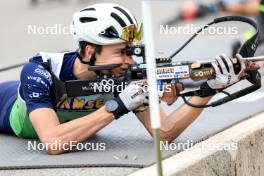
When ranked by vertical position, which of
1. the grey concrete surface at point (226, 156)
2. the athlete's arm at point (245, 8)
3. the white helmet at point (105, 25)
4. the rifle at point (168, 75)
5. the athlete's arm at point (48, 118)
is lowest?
the athlete's arm at point (245, 8)

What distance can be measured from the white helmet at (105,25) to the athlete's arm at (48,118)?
1.29 ft

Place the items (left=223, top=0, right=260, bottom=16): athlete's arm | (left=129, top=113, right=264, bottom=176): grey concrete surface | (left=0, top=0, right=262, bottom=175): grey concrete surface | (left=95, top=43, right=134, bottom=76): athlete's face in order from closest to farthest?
(left=129, top=113, right=264, bottom=176): grey concrete surface < (left=95, top=43, right=134, bottom=76): athlete's face < (left=0, top=0, right=262, bottom=175): grey concrete surface < (left=223, top=0, right=260, bottom=16): athlete's arm

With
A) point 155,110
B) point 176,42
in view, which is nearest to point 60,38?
point 176,42

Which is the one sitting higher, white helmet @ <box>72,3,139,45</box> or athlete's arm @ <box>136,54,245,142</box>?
white helmet @ <box>72,3,139,45</box>

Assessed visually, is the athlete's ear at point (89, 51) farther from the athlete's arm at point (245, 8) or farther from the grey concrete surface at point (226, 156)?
the athlete's arm at point (245, 8)

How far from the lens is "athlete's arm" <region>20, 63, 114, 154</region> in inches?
256

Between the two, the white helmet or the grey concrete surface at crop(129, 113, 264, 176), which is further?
the white helmet

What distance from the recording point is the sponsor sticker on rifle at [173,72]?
21.1 ft

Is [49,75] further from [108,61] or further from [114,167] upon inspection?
[114,167]

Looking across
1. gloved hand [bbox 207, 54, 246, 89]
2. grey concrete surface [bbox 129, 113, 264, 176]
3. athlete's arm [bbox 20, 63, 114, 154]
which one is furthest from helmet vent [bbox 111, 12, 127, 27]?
grey concrete surface [bbox 129, 113, 264, 176]

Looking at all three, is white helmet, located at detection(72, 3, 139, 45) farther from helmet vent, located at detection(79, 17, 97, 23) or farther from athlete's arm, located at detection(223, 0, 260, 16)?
athlete's arm, located at detection(223, 0, 260, 16)

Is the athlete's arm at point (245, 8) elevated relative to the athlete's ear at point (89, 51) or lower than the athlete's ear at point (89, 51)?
lower

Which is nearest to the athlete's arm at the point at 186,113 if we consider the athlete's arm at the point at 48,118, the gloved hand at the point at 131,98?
the gloved hand at the point at 131,98

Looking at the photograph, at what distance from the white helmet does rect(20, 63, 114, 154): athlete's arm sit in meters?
0.39
